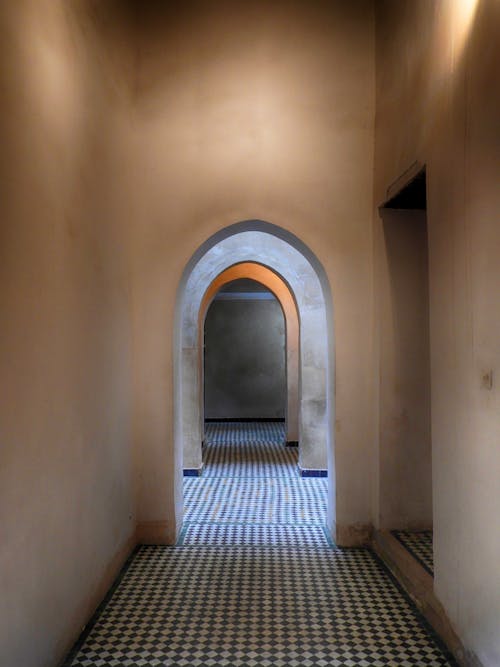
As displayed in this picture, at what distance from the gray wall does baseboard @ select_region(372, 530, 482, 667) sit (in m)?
10.6

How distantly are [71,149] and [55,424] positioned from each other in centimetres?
163

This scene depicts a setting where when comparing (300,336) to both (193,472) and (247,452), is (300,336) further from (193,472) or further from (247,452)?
(247,452)

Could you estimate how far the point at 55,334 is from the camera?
10.9 feet

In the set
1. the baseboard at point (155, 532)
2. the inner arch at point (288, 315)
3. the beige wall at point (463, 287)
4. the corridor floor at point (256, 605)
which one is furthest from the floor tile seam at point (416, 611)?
the inner arch at point (288, 315)

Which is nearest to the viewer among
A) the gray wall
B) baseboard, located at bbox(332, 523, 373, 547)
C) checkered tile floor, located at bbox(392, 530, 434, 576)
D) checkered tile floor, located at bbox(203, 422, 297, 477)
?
checkered tile floor, located at bbox(392, 530, 434, 576)

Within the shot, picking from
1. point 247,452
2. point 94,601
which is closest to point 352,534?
point 94,601

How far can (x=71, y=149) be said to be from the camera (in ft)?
12.0

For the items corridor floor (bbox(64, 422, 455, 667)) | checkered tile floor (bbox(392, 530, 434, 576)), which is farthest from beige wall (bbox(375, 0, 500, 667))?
checkered tile floor (bbox(392, 530, 434, 576))

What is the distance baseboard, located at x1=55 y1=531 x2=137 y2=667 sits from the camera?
3.41 metres

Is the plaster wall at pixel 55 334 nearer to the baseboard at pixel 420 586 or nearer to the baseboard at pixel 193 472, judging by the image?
the baseboard at pixel 420 586

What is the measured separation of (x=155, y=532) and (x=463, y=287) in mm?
3476

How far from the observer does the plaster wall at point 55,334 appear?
9.04ft

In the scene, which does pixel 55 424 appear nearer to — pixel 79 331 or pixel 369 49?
pixel 79 331

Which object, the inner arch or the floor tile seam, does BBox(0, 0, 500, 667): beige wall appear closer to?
the floor tile seam
